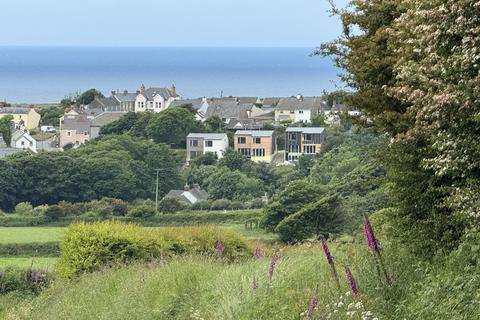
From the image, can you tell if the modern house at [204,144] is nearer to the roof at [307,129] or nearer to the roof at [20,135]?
the roof at [307,129]

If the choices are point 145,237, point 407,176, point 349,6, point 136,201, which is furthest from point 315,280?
point 136,201

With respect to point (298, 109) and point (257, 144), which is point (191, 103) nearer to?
point (298, 109)

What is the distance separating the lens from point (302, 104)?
77.6 m

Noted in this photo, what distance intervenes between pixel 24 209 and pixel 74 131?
930 inches

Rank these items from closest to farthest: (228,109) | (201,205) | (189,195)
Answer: (201,205)
(189,195)
(228,109)

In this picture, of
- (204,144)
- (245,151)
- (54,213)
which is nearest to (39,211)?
(54,213)

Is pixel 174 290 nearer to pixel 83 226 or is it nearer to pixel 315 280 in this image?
pixel 315 280

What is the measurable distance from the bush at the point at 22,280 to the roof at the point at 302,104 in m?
62.6

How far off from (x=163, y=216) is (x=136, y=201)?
26.8 ft

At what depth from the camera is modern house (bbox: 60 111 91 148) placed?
2633 inches

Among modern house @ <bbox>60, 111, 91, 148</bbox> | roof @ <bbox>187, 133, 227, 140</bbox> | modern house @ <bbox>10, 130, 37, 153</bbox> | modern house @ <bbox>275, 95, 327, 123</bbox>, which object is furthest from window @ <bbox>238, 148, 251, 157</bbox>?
modern house @ <bbox>275, 95, 327, 123</bbox>

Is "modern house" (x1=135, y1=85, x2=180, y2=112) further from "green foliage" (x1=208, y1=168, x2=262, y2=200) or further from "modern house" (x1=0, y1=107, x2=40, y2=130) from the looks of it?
"green foliage" (x1=208, y1=168, x2=262, y2=200)

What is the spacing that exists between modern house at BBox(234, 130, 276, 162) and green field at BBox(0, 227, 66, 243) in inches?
948

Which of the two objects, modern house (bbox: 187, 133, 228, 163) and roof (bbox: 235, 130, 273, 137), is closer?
modern house (bbox: 187, 133, 228, 163)
